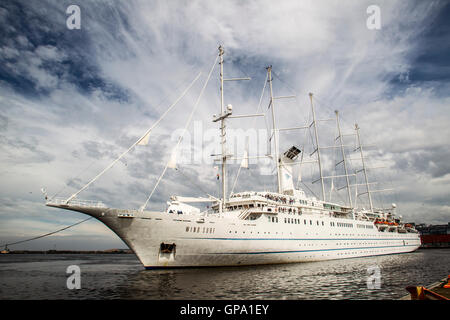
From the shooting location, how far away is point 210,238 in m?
20.9

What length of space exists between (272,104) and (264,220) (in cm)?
1896

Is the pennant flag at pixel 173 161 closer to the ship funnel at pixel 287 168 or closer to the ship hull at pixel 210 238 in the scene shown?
the ship hull at pixel 210 238

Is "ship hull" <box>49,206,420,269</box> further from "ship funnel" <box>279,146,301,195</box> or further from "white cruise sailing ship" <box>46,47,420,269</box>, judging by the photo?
"ship funnel" <box>279,146,301,195</box>

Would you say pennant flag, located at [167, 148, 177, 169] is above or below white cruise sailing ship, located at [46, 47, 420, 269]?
above

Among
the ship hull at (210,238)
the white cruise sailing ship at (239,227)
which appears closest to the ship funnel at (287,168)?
the white cruise sailing ship at (239,227)

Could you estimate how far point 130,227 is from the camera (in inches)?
759

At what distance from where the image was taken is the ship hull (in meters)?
19.4

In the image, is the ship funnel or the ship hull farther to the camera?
the ship funnel

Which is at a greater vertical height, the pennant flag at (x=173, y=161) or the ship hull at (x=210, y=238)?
the pennant flag at (x=173, y=161)

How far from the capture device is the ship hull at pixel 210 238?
765 inches

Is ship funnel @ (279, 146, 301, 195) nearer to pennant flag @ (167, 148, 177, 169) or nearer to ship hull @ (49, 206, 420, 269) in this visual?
ship hull @ (49, 206, 420, 269)

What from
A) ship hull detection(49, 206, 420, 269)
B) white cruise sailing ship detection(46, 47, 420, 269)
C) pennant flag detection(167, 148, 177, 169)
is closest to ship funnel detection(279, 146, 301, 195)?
white cruise sailing ship detection(46, 47, 420, 269)
